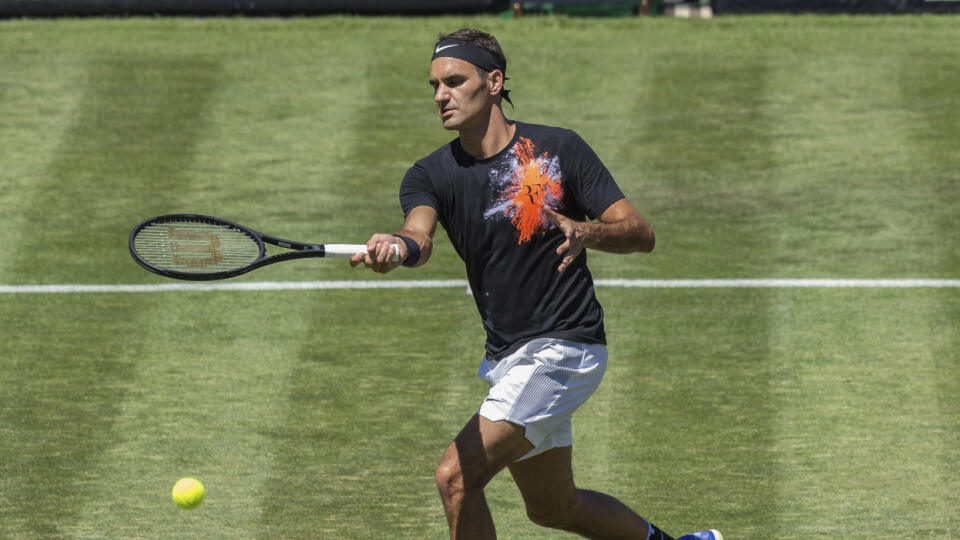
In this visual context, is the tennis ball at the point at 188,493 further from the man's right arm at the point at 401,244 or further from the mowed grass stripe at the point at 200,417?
the man's right arm at the point at 401,244

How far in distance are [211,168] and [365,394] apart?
4768 millimetres

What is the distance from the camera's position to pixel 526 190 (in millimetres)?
6926

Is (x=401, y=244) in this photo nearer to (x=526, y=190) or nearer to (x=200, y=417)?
(x=526, y=190)

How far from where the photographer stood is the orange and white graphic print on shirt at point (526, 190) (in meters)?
6.92

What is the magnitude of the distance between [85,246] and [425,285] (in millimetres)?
2884

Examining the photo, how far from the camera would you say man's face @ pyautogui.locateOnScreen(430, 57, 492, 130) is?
23.1 feet

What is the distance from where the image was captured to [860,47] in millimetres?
16922

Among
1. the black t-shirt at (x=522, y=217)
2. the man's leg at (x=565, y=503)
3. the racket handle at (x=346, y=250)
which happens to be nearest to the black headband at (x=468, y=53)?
the black t-shirt at (x=522, y=217)

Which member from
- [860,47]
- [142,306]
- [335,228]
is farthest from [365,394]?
[860,47]

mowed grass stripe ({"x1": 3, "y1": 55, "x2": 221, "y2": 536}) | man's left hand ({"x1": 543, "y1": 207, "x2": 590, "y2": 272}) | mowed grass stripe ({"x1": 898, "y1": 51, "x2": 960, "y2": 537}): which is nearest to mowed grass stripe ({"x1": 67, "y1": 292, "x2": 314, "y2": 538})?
mowed grass stripe ({"x1": 3, "y1": 55, "x2": 221, "y2": 536})

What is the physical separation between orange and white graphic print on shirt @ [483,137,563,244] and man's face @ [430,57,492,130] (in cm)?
24

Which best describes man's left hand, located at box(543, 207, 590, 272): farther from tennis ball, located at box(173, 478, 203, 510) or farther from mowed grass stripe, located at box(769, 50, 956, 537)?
tennis ball, located at box(173, 478, 203, 510)

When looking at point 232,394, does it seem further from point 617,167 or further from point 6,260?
point 617,167

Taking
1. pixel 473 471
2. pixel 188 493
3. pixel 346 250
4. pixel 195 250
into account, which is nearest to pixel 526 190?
pixel 346 250
